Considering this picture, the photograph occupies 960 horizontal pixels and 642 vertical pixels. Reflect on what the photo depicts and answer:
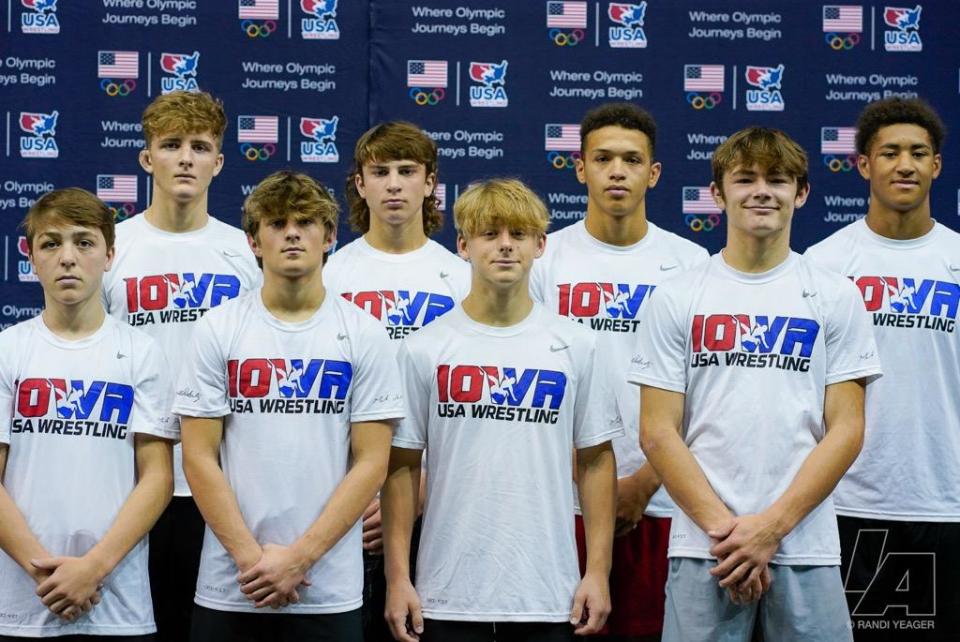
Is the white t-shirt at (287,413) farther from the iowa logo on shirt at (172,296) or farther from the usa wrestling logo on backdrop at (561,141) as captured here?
the usa wrestling logo on backdrop at (561,141)

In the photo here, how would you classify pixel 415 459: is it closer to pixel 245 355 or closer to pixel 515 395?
pixel 515 395

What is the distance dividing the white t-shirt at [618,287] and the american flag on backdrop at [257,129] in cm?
210

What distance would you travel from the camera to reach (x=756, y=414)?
3.37 m

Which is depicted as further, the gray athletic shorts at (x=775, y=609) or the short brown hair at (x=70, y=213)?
the short brown hair at (x=70, y=213)

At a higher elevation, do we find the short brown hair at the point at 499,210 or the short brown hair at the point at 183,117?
the short brown hair at the point at 183,117

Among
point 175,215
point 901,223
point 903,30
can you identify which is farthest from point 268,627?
point 903,30

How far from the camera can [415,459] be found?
3.52 meters

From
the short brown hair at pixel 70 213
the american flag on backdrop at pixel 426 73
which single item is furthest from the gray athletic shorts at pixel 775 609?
the american flag on backdrop at pixel 426 73

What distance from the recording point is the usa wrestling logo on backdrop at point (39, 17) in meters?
5.68

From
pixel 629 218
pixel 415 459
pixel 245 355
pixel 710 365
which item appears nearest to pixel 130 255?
pixel 245 355

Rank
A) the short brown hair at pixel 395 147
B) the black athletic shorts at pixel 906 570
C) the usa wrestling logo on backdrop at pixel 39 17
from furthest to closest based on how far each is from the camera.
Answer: the usa wrestling logo on backdrop at pixel 39 17, the short brown hair at pixel 395 147, the black athletic shorts at pixel 906 570

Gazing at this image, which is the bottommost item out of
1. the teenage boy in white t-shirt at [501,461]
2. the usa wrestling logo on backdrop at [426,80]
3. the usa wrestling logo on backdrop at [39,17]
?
the teenage boy in white t-shirt at [501,461]

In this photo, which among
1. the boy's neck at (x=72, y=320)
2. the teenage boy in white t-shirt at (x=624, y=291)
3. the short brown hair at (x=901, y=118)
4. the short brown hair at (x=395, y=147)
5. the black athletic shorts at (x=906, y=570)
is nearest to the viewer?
the boy's neck at (x=72, y=320)

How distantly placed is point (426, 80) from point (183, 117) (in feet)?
5.97
